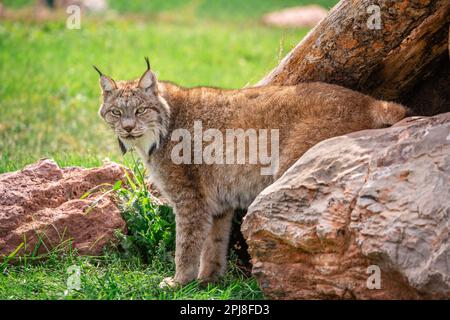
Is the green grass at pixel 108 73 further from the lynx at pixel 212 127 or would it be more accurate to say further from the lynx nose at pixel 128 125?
the lynx nose at pixel 128 125

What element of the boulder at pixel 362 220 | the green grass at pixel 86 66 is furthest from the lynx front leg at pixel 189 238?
the green grass at pixel 86 66

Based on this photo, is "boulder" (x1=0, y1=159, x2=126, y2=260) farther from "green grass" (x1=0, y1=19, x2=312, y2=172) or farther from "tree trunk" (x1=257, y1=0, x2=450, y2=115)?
"tree trunk" (x1=257, y1=0, x2=450, y2=115)

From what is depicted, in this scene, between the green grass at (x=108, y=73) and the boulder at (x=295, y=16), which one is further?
the boulder at (x=295, y=16)

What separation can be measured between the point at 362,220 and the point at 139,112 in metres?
2.24

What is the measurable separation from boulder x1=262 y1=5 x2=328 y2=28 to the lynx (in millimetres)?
14074

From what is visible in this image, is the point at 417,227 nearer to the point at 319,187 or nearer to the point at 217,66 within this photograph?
the point at 319,187

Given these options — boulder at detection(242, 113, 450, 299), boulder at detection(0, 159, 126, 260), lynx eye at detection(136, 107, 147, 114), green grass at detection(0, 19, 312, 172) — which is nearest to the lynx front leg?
boulder at detection(0, 159, 126, 260)

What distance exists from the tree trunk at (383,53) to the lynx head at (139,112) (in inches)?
42.8

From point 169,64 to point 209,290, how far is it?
37.1 ft

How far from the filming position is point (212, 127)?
588 cm

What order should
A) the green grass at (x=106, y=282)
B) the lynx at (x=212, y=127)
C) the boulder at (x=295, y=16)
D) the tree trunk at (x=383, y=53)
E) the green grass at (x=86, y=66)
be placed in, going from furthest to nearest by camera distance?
the boulder at (x=295, y=16)
the green grass at (x=86, y=66)
the tree trunk at (x=383, y=53)
the lynx at (x=212, y=127)
the green grass at (x=106, y=282)

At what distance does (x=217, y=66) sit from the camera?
54.5ft

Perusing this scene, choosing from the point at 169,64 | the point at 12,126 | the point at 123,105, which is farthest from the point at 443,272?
the point at 169,64

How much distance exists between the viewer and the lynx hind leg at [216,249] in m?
5.98
